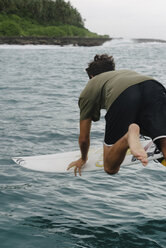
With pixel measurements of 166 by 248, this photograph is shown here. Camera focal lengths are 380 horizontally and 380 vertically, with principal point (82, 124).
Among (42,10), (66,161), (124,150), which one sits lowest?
(66,161)

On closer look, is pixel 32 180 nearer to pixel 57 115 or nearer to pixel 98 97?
pixel 98 97

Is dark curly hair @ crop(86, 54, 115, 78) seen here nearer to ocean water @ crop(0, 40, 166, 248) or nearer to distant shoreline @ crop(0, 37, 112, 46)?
ocean water @ crop(0, 40, 166, 248)

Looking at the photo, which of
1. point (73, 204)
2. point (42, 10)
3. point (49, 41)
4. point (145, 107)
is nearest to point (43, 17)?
point (42, 10)

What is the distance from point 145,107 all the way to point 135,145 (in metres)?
0.54

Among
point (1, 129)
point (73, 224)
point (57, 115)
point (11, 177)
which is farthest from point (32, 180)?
point (57, 115)

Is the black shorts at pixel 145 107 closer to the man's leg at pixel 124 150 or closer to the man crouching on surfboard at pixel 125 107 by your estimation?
the man crouching on surfboard at pixel 125 107

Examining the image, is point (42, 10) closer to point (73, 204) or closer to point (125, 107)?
point (73, 204)

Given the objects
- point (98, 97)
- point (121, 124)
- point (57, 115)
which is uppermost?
point (98, 97)

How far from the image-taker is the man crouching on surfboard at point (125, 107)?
373 centimetres

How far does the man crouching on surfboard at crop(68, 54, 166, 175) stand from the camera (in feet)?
12.2

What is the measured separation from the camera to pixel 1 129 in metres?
8.89

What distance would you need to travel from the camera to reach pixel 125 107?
376 cm

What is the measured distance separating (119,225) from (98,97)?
57.8 inches

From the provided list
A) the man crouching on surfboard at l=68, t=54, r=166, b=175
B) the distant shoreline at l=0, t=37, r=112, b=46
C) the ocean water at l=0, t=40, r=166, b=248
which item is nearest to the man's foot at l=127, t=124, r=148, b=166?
the man crouching on surfboard at l=68, t=54, r=166, b=175
